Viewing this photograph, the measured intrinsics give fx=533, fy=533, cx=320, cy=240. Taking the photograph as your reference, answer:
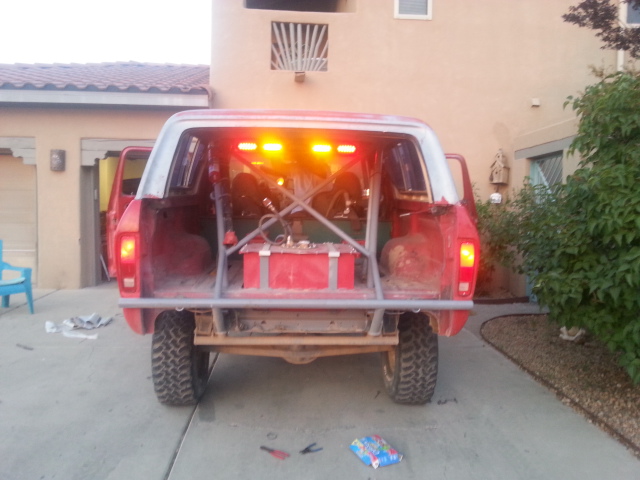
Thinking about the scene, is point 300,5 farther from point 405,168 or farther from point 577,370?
point 577,370

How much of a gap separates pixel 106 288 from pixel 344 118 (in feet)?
22.0

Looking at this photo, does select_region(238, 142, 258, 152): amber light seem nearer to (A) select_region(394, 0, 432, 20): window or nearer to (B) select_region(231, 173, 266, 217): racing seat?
(B) select_region(231, 173, 266, 217): racing seat

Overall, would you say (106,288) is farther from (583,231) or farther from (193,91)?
(583,231)

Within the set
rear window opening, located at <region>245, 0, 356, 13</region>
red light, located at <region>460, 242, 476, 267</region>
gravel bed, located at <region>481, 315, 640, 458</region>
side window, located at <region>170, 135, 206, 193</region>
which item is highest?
rear window opening, located at <region>245, 0, 356, 13</region>

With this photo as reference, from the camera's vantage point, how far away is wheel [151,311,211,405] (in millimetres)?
3883

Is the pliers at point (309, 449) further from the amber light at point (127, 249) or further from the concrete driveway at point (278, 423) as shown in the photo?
the amber light at point (127, 249)

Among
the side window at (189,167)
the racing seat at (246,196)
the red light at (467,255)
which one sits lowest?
the red light at (467,255)

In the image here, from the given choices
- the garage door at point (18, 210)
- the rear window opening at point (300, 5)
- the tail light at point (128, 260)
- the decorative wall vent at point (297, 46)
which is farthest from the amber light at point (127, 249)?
the rear window opening at point (300, 5)

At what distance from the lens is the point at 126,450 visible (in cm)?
354

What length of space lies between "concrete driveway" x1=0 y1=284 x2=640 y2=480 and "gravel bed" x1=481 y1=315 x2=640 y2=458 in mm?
131

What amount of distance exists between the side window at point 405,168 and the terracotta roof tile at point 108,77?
407 centimetres

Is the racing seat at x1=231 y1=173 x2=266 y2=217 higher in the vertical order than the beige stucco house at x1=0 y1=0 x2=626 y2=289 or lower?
lower

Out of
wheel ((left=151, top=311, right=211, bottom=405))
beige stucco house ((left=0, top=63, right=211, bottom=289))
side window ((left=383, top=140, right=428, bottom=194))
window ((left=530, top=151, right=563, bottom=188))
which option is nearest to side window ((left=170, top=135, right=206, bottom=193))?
wheel ((left=151, top=311, right=211, bottom=405))

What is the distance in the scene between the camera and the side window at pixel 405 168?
4363 mm
